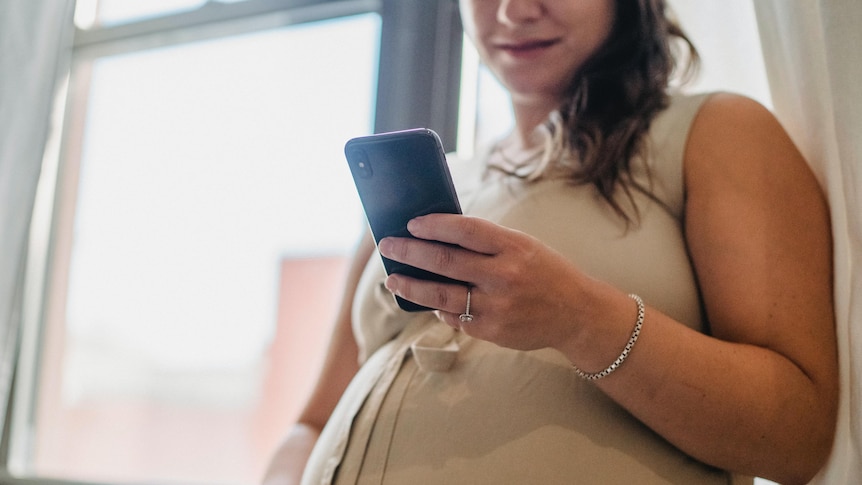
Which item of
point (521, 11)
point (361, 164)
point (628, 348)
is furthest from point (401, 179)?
point (521, 11)

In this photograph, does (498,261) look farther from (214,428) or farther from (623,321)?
(214,428)

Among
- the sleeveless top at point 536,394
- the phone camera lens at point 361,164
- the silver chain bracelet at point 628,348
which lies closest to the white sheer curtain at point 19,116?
the sleeveless top at point 536,394

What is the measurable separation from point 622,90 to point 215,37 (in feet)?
3.54

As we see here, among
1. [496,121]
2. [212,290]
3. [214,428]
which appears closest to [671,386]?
[496,121]

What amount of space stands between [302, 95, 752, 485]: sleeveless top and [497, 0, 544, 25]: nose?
6.9 inches

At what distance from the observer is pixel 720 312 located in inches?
23.3

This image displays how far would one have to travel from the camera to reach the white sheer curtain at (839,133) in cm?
55

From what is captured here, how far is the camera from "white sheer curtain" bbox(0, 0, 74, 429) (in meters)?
1.05

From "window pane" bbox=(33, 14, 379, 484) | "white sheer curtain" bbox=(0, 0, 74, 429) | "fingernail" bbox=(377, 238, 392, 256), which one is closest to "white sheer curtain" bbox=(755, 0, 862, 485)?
A: "fingernail" bbox=(377, 238, 392, 256)

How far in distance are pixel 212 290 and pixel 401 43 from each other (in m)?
0.67

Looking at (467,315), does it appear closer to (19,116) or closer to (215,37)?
(19,116)

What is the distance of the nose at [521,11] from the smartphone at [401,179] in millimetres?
301

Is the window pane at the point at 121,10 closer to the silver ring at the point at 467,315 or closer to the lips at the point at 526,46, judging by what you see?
the lips at the point at 526,46

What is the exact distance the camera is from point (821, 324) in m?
0.58
